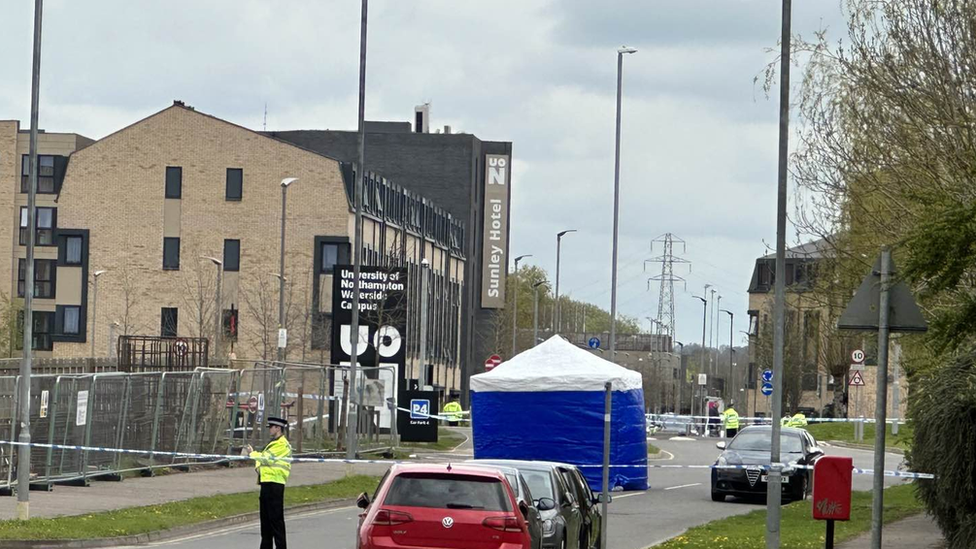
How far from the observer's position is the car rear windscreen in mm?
14031

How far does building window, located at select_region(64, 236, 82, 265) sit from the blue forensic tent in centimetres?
5231

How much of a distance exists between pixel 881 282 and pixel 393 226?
2852 inches

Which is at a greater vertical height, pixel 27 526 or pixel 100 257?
pixel 100 257

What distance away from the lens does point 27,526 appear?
65.8ft

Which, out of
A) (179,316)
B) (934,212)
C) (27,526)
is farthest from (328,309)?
(934,212)

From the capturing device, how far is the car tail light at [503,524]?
45.7ft

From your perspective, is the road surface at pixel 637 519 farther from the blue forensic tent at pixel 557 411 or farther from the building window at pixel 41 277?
the building window at pixel 41 277

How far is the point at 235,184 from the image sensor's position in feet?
260

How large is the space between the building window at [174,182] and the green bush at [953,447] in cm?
6392

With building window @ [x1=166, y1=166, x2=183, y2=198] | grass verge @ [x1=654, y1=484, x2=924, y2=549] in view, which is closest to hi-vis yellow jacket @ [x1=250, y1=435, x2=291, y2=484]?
grass verge @ [x1=654, y1=484, x2=924, y2=549]

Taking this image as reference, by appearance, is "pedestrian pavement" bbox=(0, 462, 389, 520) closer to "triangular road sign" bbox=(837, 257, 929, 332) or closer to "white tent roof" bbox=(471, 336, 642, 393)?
"white tent roof" bbox=(471, 336, 642, 393)

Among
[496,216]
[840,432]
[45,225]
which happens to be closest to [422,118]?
[496,216]

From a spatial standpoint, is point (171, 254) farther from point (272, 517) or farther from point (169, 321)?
point (272, 517)

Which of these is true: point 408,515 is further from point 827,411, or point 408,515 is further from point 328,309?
point 827,411
